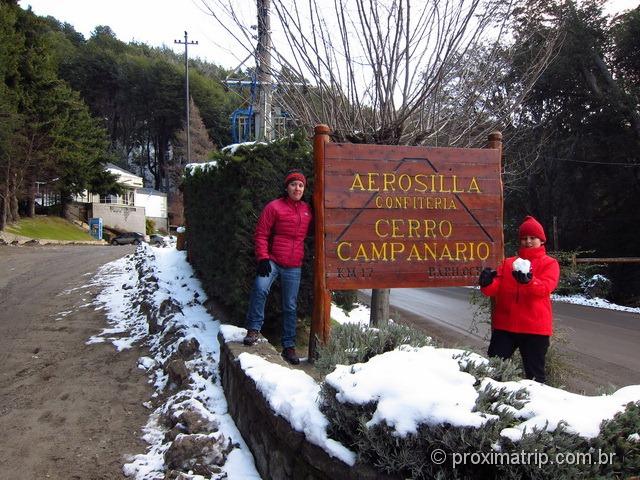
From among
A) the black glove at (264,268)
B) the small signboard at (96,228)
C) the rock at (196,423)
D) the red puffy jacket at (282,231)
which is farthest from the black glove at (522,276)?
the small signboard at (96,228)

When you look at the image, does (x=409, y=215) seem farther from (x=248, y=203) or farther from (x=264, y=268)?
(x=248, y=203)

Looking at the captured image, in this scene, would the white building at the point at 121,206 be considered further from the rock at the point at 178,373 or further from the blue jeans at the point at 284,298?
the blue jeans at the point at 284,298

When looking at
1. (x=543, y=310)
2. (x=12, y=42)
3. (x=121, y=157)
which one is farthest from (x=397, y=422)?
(x=121, y=157)

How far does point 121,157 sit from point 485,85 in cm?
6897

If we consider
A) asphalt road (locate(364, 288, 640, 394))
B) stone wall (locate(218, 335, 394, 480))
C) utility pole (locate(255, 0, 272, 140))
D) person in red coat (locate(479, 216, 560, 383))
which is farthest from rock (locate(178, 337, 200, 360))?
person in red coat (locate(479, 216, 560, 383))

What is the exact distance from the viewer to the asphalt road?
21.9 feet

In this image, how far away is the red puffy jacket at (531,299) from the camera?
11.5 ft

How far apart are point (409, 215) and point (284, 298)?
4.21 feet

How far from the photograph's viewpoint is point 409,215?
4.27 m

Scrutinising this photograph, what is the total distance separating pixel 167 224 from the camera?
57.6 m

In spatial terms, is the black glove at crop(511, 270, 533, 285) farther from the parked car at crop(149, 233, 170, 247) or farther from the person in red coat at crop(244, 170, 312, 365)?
the parked car at crop(149, 233, 170, 247)

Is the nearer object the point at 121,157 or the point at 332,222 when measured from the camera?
the point at 332,222

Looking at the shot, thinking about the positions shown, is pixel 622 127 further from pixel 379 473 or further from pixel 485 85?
pixel 379 473

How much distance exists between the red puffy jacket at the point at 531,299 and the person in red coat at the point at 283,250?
5.52 feet
